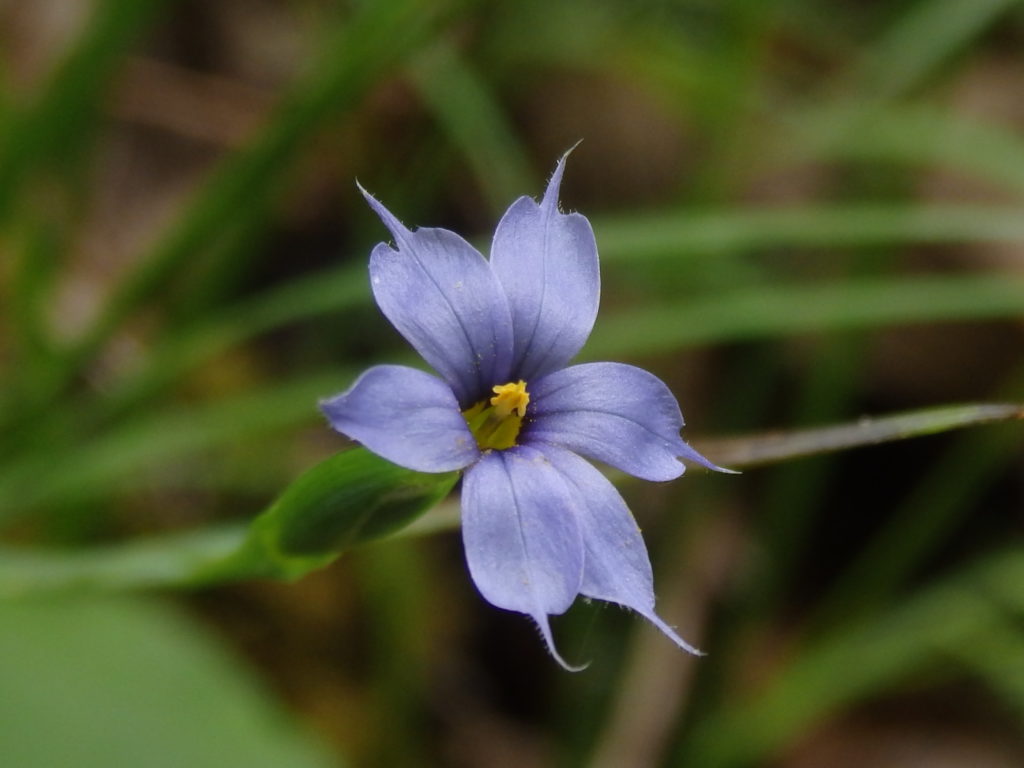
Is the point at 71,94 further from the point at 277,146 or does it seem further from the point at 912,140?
the point at 912,140

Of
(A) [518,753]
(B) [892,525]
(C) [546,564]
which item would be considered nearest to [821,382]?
(B) [892,525]

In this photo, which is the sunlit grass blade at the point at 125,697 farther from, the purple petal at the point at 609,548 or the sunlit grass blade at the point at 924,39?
the sunlit grass blade at the point at 924,39

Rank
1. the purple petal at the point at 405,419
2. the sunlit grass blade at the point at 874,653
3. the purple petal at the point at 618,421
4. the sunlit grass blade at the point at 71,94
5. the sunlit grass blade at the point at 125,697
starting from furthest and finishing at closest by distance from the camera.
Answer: the sunlit grass blade at the point at 874,653 → the sunlit grass blade at the point at 71,94 → the sunlit grass blade at the point at 125,697 → the purple petal at the point at 618,421 → the purple petal at the point at 405,419

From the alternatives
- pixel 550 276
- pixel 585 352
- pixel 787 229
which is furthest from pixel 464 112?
pixel 550 276

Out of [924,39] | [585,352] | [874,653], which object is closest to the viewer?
[585,352]

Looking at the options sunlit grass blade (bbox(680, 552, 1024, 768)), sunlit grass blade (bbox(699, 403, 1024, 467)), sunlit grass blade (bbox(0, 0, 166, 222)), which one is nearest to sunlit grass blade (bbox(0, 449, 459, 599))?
sunlit grass blade (bbox(699, 403, 1024, 467))

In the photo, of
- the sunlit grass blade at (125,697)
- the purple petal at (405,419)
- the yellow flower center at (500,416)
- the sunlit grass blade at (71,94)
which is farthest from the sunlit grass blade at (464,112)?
the purple petal at (405,419)

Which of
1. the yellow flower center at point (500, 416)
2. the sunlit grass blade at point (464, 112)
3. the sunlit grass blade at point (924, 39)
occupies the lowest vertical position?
the yellow flower center at point (500, 416)
